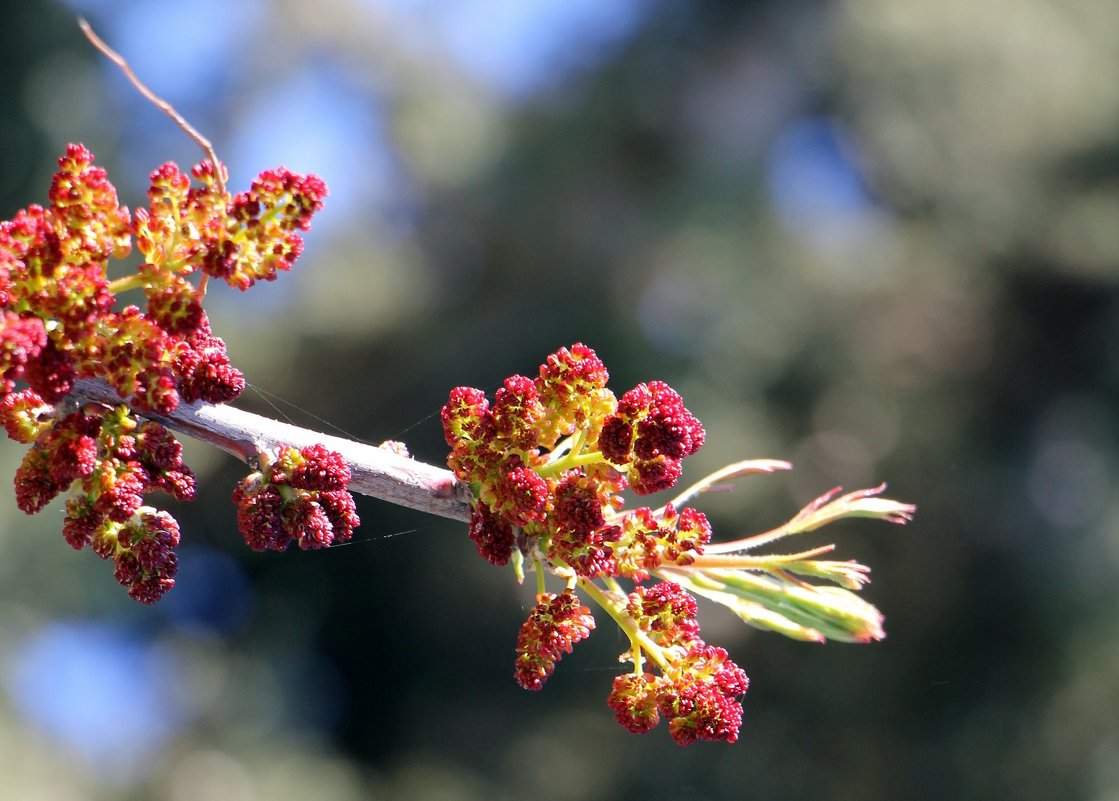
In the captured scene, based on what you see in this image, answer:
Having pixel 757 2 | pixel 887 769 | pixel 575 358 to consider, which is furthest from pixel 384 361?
pixel 575 358

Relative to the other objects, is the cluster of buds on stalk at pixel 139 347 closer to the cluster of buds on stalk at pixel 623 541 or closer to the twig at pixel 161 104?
the twig at pixel 161 104

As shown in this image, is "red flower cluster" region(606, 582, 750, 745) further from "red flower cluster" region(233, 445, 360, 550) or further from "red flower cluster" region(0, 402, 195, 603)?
"red flower cluster" region(0, 402, 195, 603)

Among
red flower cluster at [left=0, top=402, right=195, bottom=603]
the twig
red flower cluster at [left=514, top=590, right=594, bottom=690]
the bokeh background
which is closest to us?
the twig

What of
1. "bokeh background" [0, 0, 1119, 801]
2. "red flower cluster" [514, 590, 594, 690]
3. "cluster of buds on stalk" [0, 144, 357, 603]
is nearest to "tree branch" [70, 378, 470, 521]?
"cluster of buds on stalk" [0, 144, 357, 603]

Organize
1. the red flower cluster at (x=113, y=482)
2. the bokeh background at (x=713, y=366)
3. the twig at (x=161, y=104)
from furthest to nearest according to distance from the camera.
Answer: the bokeh background at (x=713, y=366) < the red flower cluster at (x=113, y=482) < the twig at (x=161, y=104)

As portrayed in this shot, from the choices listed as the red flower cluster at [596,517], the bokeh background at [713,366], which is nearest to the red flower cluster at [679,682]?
the red flower cluster at [596,517]

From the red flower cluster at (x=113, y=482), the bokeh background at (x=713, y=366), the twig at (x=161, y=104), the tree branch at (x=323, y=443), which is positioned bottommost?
the red flower cluster at (x=113, y=482)

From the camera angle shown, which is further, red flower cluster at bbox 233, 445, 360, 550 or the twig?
red flower cluster at bbox 233, 445, 360, 550

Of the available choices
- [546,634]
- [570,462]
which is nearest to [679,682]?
[546,634]
